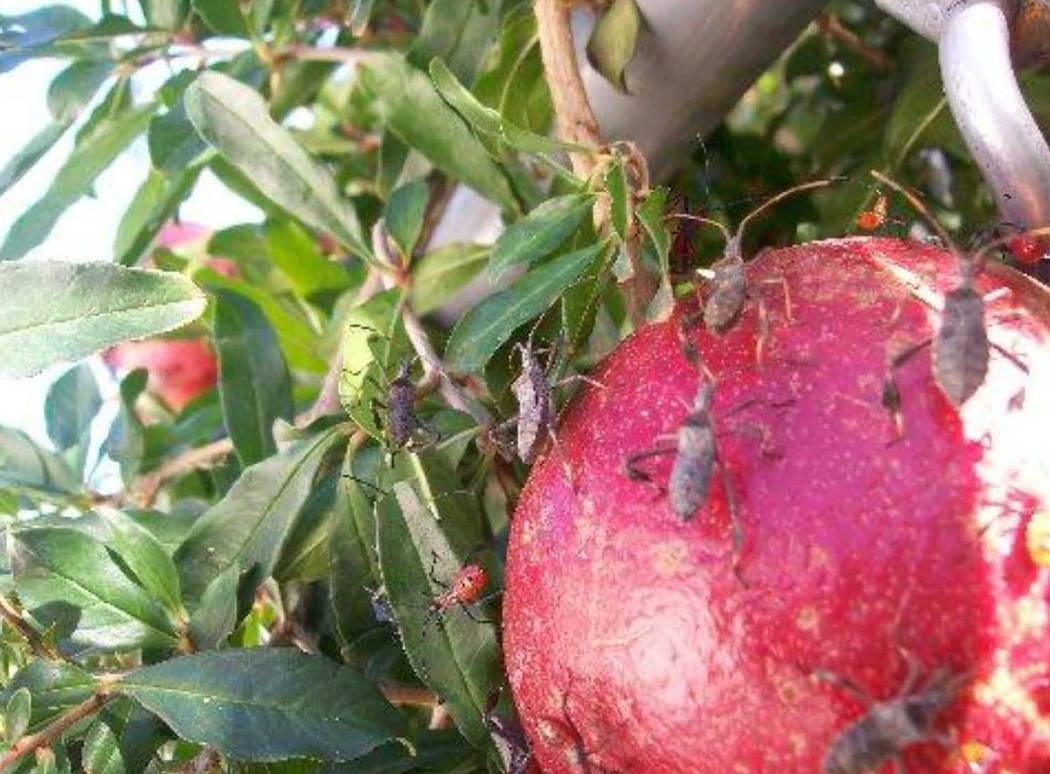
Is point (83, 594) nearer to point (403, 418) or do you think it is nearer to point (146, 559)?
point (146, 559)

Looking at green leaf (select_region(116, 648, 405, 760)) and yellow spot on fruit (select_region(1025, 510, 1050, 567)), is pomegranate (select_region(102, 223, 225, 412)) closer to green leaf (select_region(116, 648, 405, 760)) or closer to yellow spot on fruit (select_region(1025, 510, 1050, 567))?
green leaf (select_region(116, 648, 405, 760))

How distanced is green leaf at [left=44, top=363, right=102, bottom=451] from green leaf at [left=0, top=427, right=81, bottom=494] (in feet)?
0.10

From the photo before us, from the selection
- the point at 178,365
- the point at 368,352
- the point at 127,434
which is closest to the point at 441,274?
the point at 368,352

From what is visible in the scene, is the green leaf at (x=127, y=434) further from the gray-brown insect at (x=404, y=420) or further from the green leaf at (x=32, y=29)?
the gray-brown insect at (x=404, y=420)

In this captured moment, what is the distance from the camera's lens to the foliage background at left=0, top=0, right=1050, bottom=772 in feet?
2.71

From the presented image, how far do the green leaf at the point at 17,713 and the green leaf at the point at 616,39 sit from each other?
484mm

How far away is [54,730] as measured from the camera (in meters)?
0.83

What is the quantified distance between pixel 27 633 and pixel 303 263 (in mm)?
561

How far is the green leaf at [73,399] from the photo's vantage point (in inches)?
47.5

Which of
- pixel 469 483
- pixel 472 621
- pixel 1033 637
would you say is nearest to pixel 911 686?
pixel 1033 637

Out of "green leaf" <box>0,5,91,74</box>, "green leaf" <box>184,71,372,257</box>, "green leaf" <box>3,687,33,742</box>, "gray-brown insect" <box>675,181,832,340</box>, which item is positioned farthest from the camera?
"green leaf" <box>0,5,91,74</box>

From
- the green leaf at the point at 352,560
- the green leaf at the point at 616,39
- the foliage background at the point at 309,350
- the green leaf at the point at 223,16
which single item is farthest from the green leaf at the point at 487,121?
the green leaf at the point at 223,16

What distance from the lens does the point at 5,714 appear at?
2.61 feet

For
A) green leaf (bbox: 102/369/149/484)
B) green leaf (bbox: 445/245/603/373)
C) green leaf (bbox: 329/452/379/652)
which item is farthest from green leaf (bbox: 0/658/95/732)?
green leaf (bbox: 102/369/149/484)
